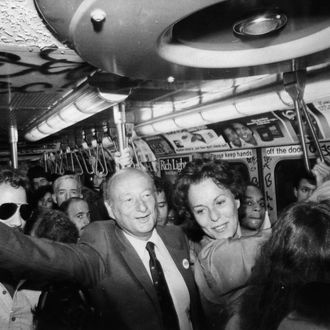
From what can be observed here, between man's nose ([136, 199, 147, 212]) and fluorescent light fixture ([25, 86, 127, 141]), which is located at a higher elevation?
fluorescent light fixture ([25, 86, 127, 141])

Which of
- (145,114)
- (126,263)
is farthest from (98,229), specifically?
(145,114)

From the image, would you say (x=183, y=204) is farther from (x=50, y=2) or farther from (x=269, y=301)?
(x=50, y=2)

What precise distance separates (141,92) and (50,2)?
8.55 feet

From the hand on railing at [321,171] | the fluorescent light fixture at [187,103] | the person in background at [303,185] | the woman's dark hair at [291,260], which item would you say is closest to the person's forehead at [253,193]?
the person in background at [303,185]

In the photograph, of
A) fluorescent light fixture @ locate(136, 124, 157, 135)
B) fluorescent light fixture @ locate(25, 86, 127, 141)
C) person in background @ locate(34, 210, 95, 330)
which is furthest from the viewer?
fluorescent light fixture @ locate(136, 124, 157, 135)

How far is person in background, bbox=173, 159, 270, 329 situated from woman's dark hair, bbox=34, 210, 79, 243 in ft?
2.86

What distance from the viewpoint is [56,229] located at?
265cm

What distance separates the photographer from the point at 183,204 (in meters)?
2.66

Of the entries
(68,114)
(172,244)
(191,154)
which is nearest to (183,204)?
(172,244)

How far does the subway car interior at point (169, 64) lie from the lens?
124 cm

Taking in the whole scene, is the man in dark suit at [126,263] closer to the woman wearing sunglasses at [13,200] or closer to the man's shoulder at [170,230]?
the man's shoulder at [170,230]

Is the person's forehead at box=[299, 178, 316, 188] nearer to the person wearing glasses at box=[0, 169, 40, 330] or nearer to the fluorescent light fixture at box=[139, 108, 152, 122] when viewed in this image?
the fluorescent light fixture at box=[139, 108, 152, 122]

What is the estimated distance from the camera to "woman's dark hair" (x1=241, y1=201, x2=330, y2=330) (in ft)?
4.14

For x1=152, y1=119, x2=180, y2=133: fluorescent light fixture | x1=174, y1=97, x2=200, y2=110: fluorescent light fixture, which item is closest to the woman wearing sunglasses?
x1=174, y1=97, x2=200, y2=110: fluorescent light fixture
